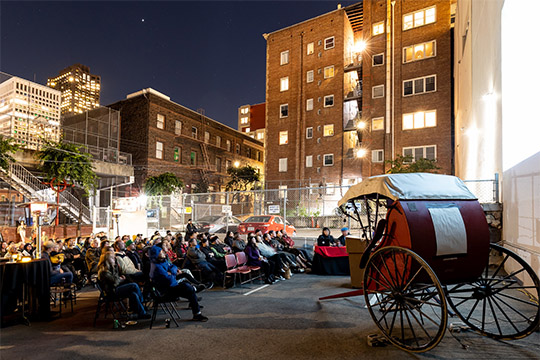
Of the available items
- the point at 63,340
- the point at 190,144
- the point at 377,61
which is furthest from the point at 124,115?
the point at 63,340

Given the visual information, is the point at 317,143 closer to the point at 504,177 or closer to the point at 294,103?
the point at 294,103

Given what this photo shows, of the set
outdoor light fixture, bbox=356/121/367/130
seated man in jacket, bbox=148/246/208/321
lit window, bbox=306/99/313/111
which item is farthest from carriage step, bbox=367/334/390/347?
lit window, bbox=306/99/313/111

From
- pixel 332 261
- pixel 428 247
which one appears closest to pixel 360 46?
pixel 332 261

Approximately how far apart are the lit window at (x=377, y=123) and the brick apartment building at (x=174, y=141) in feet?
64.2

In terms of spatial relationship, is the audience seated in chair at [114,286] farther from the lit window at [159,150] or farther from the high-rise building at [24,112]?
the lit window at [159,150]

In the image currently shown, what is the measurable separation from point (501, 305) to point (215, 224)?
15.2 meters

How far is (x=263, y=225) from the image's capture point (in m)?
17.1

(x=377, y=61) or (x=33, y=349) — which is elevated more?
(x=377, y=61)

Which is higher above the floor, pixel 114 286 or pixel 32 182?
pixel 32 182

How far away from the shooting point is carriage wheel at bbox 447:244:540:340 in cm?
459

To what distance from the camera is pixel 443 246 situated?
440 cm

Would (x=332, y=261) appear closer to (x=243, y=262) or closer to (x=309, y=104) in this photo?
(x=243, y=262)

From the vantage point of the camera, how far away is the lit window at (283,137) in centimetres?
3341

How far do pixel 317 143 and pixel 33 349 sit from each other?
28.1m
